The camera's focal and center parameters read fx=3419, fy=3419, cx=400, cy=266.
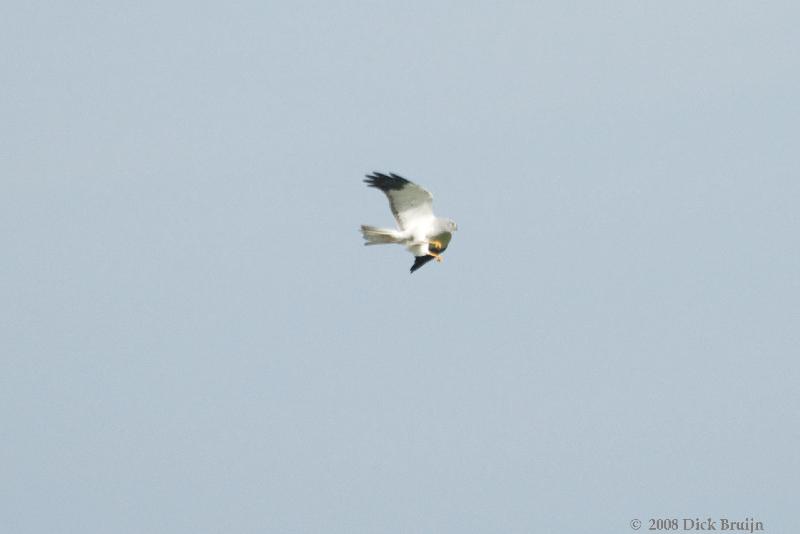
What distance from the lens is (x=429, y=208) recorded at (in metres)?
99.2

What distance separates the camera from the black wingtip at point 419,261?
99875 millimetres

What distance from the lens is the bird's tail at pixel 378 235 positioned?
320ft

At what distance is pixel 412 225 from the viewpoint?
9919 centimetres

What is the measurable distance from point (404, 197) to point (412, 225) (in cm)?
92

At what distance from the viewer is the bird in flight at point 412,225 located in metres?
98.2

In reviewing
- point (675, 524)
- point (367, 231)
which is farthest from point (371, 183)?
point (675, 524)

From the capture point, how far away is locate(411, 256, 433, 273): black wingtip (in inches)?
3932

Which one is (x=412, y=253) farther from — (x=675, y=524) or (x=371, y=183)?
(x=675, y=524)

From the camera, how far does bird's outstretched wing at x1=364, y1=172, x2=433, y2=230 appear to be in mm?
98375

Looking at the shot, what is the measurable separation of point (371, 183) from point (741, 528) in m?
15.2

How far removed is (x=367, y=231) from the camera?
9769cm

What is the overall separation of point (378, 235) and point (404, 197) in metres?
1.56

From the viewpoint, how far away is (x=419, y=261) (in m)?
99.9

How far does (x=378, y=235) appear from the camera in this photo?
98000mm
